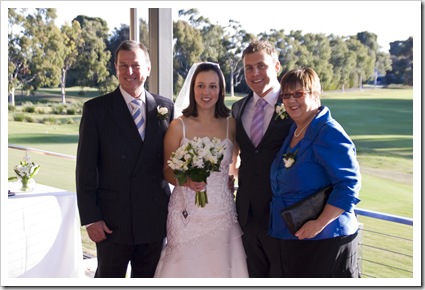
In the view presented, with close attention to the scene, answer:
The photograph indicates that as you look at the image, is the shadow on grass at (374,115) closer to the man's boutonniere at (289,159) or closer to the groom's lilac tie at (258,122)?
the groom's lilac tie at (258,122)

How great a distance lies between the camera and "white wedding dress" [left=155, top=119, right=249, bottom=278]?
320 centimetres

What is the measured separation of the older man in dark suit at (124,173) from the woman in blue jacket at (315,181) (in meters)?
0.73

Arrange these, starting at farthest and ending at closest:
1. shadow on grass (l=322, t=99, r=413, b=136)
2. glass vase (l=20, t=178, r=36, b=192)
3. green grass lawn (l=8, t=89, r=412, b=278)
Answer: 1. shadow on grass (l=322, t=99, r=413, b=136)
2. green grass lawn (l=8, t=89, r=412, b=278)
3. glass vase (l=20, t=178, r=36, b=192)

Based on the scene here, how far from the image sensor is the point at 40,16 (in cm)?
1251

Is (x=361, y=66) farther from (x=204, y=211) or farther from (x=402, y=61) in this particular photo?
(x=204, y=211)

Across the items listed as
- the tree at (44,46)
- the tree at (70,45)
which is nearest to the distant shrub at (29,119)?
the tree at (44,46)

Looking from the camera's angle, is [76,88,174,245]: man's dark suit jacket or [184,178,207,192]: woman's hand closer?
[76,88,174,245]: man's dark suit jacket

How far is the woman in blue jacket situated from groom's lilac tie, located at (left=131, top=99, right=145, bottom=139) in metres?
0.80

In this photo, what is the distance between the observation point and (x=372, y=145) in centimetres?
1841

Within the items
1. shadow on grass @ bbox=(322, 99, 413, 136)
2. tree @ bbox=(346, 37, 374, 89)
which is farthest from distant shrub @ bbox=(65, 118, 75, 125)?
tree @ bbox=(346, 37, 374, 89)

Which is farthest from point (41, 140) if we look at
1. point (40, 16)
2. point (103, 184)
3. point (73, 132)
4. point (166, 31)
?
point (103, 184)

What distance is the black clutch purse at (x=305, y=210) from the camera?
8.39 ft

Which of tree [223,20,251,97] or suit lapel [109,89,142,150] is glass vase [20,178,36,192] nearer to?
suit lapel [109,89,142,150]

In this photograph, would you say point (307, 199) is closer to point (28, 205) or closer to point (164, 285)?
point (164, 285)
